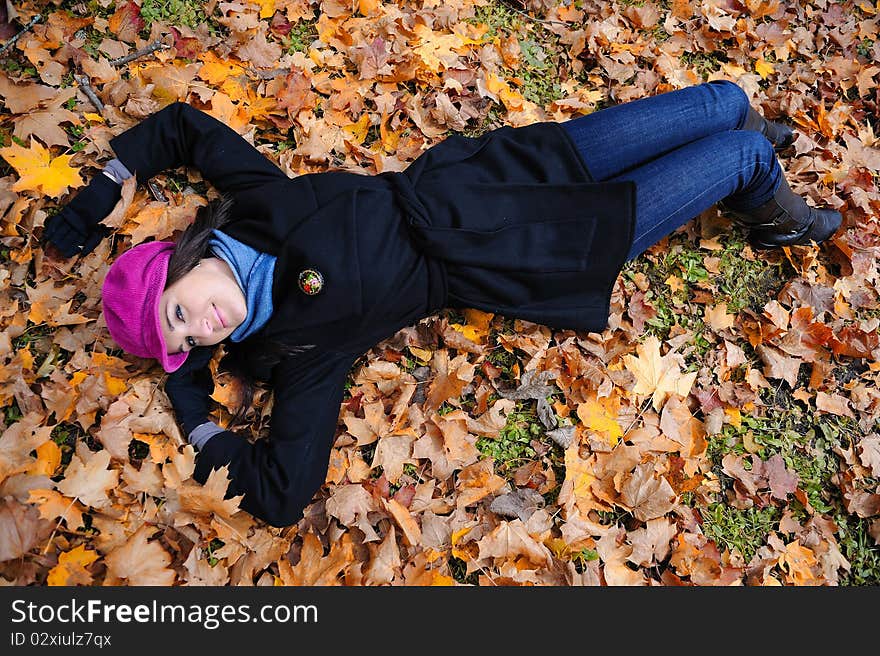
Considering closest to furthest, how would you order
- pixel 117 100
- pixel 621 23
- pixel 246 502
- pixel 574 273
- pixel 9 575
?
pixel 9 575 < pixel 246 502 < pixel 574 273 < pixel 117 100 < pixel 621 23

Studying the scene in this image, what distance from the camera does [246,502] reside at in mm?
2537

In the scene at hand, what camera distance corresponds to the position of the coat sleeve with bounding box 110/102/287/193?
2.88m

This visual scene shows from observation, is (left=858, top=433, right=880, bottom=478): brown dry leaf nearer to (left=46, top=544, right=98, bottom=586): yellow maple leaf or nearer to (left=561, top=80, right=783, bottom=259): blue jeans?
(left=561, top=80, right=783, bottom=259): blue jeans

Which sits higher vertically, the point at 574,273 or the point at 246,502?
the point at 574,273

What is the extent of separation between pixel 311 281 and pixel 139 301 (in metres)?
0.67

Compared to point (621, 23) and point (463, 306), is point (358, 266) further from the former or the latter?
point (621, 23)

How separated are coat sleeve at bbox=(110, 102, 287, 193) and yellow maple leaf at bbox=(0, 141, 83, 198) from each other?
266 mm

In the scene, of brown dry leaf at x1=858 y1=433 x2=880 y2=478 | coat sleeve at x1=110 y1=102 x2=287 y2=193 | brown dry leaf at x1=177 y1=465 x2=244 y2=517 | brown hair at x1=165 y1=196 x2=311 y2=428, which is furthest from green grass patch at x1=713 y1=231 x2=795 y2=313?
brown dry leaf at x1=177 y1=465 x2=244 y2=517

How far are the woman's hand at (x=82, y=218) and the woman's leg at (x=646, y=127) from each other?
218 cm

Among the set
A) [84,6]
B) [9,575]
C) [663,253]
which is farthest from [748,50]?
[9,575]

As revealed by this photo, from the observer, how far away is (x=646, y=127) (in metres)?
2.99

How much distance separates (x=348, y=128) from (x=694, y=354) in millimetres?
2270

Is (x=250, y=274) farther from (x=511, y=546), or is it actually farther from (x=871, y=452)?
(x=871, y=452)

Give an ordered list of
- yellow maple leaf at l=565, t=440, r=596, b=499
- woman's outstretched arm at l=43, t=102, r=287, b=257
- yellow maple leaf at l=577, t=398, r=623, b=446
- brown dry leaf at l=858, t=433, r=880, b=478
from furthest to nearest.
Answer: brown dry leaf at l=858, t=433, r=880, b=478, yellow maple leaf at l=577, t=398, r=623, b=446, yellow maple leaf at l=565, t=440, r=596, b=499, woman's outstretched arm at l=43, t=102, r=287, b=257
